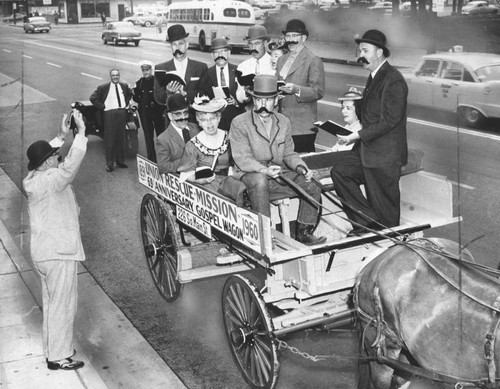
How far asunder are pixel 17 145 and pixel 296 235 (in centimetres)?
1194

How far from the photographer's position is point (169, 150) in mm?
8406

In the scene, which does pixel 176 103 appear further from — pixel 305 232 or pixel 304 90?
pixel 305 232

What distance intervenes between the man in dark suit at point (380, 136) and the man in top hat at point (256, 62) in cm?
331

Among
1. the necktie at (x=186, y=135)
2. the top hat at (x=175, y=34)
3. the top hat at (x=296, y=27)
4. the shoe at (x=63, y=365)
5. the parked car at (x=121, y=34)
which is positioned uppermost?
the top hat at (x=296, y=27)

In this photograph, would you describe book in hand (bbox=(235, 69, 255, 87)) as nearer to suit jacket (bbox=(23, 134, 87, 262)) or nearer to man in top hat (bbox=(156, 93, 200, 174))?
man in top hat (bbox=(156, 93, 200, 174))

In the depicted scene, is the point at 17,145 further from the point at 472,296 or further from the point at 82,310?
the point at 472,296

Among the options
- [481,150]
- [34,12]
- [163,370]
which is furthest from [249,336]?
[34,12]

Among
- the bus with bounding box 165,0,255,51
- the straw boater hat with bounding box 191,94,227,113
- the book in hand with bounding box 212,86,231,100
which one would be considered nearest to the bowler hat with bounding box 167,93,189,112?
the straw boater hat with bounding box 191,94,227,113

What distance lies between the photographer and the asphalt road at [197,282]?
277 inches

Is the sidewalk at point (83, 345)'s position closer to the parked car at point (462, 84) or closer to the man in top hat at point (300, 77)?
the man in top hat at point (300, 77)

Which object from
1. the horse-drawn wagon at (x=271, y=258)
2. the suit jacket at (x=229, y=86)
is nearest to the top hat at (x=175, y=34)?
the suit jacket at (x=229, y=86)

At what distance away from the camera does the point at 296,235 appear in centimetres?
771

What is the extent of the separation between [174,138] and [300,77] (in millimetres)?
2105

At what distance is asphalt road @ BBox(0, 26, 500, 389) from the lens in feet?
23.1
